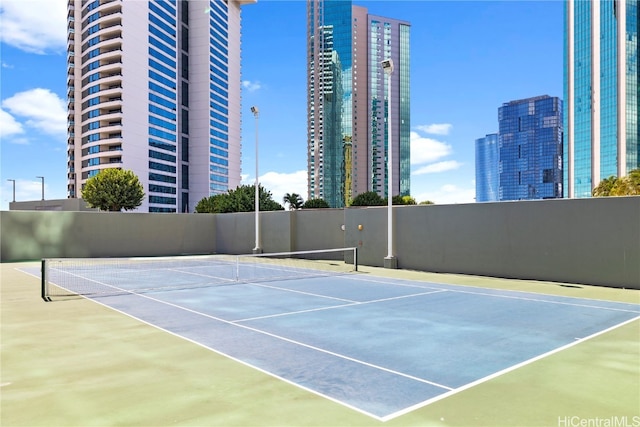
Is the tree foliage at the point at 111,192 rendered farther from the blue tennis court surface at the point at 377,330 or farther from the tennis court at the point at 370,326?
the blue tennis court surface at the point at 377,330

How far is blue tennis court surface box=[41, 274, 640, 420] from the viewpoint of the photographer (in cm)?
569

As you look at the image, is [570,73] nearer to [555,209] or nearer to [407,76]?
[407,76]

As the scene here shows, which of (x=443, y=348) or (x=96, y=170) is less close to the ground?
(x=96, y=170)

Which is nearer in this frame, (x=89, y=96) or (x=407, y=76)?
(x=89, y=96)

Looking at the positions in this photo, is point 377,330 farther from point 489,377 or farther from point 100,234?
point 100,234

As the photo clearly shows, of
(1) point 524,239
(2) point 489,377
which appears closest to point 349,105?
(1) point 524,239

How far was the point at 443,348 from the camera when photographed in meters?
7.19

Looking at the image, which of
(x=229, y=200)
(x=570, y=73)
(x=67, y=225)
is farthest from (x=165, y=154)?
(x=570, y=73)

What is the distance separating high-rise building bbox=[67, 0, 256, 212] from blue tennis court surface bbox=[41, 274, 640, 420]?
88755 millimetres

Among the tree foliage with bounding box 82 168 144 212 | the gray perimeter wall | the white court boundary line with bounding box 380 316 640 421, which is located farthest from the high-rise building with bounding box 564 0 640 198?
the white court boundary line with bounding box 380 316 640 421

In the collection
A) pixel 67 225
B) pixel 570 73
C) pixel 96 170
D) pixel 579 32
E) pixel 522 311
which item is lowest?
pixel 522 311

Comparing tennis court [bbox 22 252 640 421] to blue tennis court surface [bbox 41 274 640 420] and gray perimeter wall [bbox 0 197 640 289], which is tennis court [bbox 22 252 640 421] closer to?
blue tennis court surface [bbox 41 274 640 420]

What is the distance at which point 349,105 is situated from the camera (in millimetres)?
140375

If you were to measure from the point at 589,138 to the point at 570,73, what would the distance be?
74.7 ft
